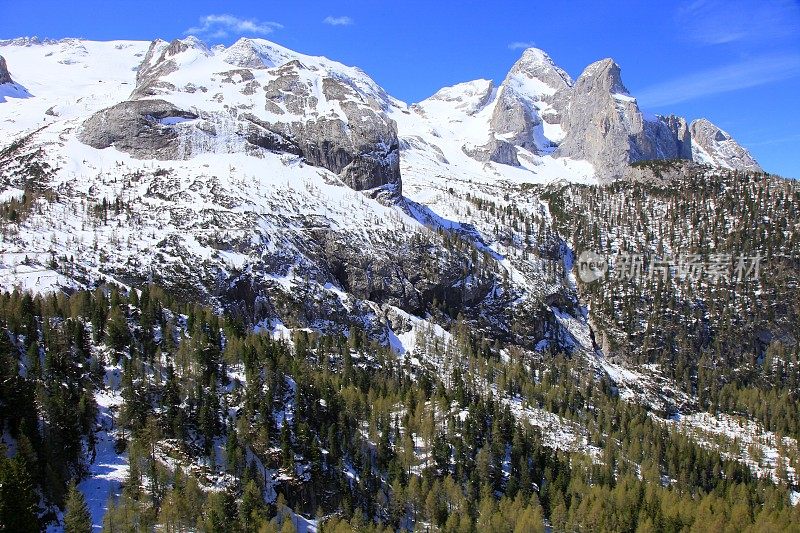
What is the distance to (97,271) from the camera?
604 ft

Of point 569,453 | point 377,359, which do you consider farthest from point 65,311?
point 569,453

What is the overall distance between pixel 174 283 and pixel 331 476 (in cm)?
9766

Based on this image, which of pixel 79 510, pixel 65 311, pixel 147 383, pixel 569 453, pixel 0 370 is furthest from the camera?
pixel 569 453

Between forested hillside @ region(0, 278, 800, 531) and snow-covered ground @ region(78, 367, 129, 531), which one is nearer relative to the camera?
snow-covered ground @ region(78, 367, 129, 531)

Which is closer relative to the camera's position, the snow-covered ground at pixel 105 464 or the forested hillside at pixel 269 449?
the snow-covered ground at pixel 105 464

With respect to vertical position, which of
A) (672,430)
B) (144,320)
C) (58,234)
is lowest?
(672,430)

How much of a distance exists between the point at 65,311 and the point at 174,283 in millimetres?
55420

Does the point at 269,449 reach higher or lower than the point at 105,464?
lower

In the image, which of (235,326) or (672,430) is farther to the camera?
(672,430)

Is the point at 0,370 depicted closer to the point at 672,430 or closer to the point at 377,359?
the point at 377,359

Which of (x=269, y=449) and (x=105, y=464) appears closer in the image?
(x=105, y=464)

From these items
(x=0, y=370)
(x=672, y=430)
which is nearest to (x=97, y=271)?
(x=0, y=370)

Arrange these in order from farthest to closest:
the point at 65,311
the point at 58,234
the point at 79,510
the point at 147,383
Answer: the point at 58,234, the point at 65,311, the point at 147,383, the point at 79,510

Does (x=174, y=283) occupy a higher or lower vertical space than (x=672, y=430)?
higher
